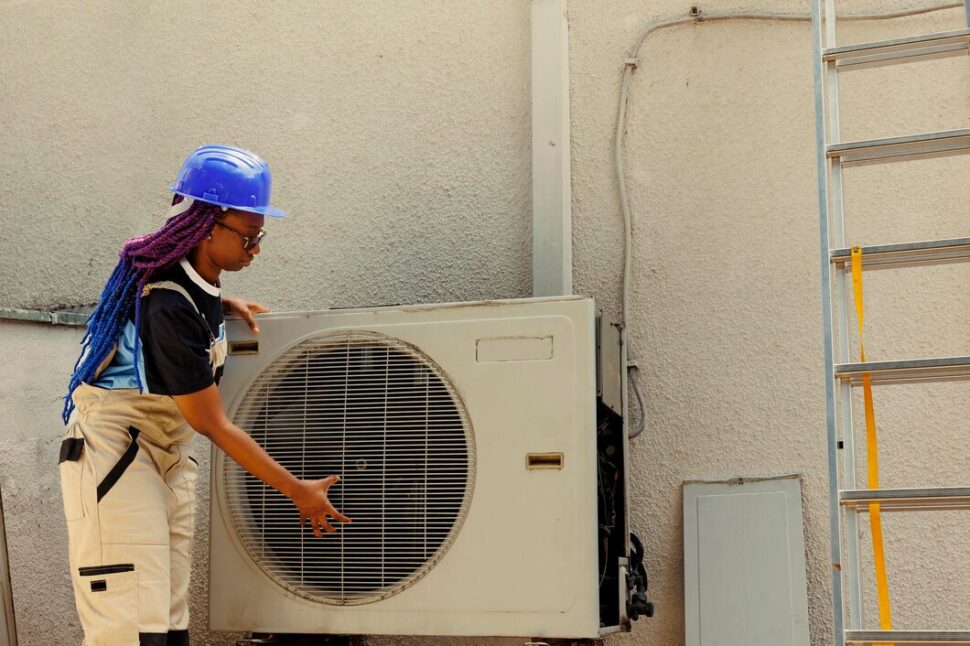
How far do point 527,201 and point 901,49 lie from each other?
104cm

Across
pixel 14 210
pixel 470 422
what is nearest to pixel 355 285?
pixel 470 422

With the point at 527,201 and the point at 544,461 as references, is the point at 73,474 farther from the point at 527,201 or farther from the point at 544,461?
the point at 527,201

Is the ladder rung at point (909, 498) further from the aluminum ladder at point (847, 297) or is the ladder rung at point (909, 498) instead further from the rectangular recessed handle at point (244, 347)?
the rectangular recessed handle at point (244, 347)

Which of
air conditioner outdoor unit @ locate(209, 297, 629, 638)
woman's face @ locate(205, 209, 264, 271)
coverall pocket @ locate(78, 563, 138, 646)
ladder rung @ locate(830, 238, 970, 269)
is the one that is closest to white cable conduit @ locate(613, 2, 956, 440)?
air conditioner outdoor unit @ locate(209, 297, 629, 638)

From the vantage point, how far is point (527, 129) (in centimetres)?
314

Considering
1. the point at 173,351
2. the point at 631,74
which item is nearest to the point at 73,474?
the point at 173,351

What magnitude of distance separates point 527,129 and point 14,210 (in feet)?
5.54

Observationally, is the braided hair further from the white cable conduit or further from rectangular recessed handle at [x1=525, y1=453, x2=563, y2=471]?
the white cable conduit

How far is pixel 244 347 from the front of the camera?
8.77 ft

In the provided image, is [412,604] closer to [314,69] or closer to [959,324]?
[959,324]

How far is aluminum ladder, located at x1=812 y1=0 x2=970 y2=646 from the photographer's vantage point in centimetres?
202

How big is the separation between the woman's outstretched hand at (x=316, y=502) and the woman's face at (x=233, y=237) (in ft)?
1.59

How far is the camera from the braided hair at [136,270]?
236cm

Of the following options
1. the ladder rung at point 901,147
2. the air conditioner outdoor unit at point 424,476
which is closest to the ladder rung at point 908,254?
the ladder rung at point 901,147
